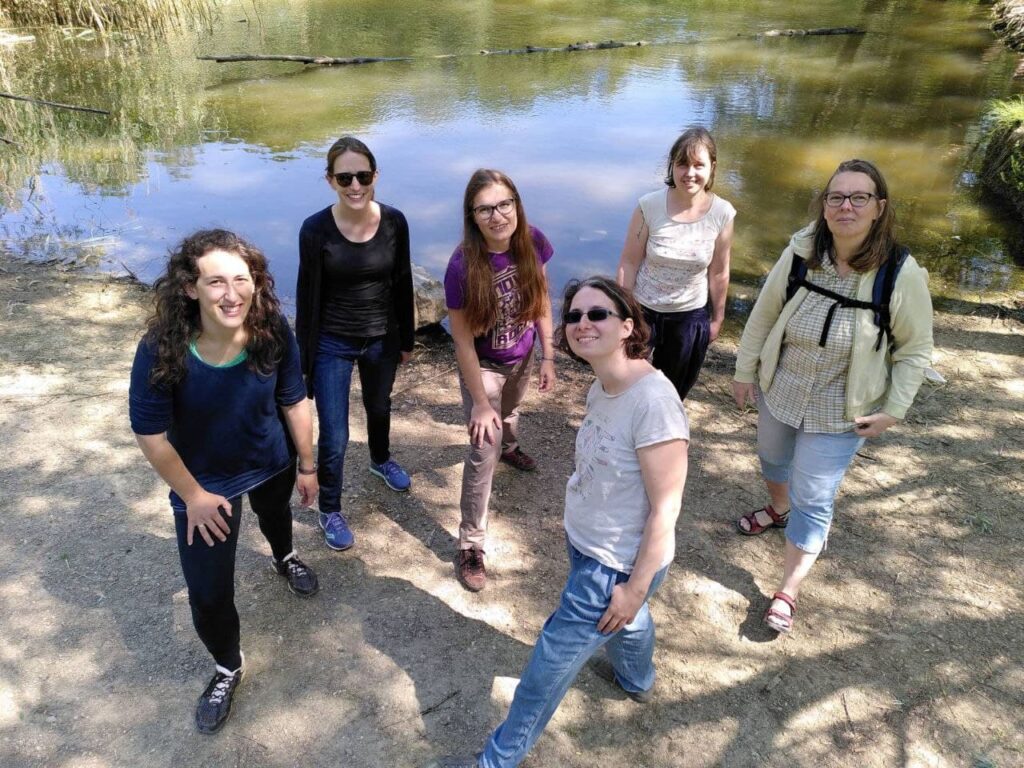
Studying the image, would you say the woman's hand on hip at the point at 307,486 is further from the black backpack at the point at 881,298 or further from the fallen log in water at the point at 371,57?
the fallen log in water at the point at 371,57

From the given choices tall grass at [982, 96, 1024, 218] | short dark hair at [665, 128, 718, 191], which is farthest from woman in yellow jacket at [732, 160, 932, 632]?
tall grass at [982, 96, 1024, 218]

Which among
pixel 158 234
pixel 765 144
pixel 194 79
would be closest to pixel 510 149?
pixel 765 144

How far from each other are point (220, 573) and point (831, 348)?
7.37 feet

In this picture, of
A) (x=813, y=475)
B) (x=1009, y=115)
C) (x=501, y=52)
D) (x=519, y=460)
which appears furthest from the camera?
(x=501, y=52)

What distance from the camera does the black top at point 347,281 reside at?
2920 mm

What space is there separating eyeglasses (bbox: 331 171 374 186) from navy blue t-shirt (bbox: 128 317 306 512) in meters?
0.80

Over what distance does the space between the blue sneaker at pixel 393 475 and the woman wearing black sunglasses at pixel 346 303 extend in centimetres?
39

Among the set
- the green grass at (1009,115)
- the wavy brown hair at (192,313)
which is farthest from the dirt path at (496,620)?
the green grass at (1009,115)

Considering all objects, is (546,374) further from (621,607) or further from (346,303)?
(621,607)

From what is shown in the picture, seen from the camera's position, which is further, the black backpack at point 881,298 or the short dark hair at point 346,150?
the short dark hair at point 346,150

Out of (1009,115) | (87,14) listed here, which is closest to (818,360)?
(1009,115)

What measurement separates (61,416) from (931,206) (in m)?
8.16

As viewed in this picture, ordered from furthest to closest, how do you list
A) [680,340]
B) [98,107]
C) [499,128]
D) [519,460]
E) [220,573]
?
[98,107] < [499,128] < [519,460] < [680,340] < [220,573]

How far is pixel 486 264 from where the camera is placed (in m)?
2.82
